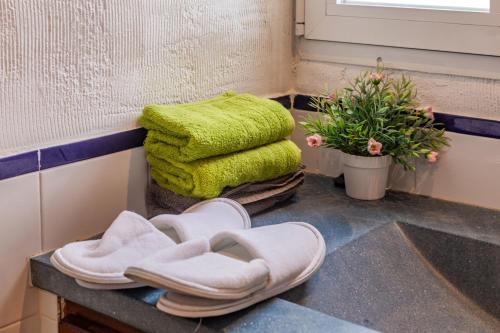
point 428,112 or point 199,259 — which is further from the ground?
point 428,112

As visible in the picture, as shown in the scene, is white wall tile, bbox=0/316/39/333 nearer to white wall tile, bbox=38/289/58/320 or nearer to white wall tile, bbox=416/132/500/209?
white wall tile, bbox=38/289/58/320

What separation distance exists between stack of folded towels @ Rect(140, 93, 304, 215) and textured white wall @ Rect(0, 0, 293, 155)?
7 cm

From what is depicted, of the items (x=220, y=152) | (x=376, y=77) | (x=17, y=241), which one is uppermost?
(x=376, y=77)

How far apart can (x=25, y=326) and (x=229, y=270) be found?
43 cm

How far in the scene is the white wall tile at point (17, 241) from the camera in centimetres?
112

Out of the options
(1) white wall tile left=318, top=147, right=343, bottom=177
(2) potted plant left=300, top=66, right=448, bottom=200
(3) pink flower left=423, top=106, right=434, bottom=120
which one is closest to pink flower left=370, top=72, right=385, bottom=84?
(2) potted plant left=300, top=66, right=448, bottom=200

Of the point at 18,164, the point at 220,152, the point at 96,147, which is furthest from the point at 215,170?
the point at 18,164

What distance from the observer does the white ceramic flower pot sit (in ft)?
4.77

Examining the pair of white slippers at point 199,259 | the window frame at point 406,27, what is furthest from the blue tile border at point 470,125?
the pair of white slippers at point 199,259

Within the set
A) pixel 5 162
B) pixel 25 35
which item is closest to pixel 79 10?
pixel 25 35

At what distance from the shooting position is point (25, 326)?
46.8 inches

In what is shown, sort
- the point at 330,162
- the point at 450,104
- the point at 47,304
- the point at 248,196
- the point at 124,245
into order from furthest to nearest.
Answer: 1. the point at 330,162
2. the point at 450,104
3. the point at 248,196
4. the point at 47,304
5. the point at 124,245

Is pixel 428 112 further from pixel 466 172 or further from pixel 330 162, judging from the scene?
pixel 330 162

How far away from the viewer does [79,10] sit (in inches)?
46.4
